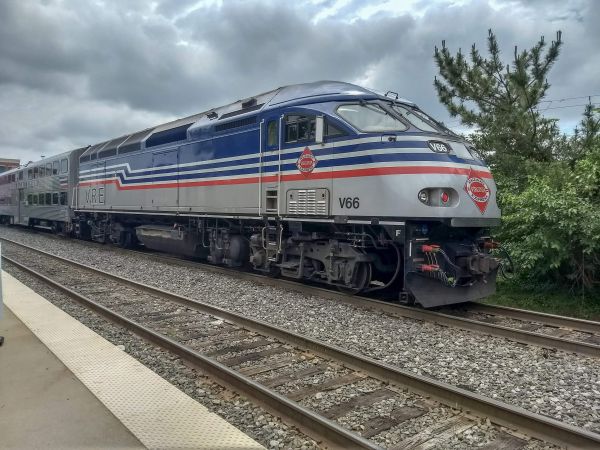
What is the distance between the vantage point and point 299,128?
29.9 ft

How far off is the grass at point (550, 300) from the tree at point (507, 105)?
2675 millimetres

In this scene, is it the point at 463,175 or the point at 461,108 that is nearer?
the point at 463,175

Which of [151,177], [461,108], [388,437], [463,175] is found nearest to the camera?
[388,437]

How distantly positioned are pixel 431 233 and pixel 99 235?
586 inches

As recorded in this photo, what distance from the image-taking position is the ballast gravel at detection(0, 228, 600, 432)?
452 centimetres

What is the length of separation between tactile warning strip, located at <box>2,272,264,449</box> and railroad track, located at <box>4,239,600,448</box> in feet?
1.90

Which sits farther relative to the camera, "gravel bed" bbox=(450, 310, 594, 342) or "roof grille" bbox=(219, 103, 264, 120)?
"roof grille" bbox=(219, 103, 264, 120)

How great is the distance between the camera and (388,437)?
379cm

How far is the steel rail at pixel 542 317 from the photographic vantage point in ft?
22.7

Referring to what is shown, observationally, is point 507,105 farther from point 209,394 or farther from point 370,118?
point 209,394

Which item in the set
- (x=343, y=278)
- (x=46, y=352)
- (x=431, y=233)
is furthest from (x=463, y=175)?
(x=46, y=352)

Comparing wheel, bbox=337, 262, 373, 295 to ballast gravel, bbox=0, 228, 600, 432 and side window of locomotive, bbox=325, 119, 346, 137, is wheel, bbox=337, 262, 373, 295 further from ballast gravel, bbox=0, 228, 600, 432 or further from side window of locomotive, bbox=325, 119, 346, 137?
side window of locomotive, bbox=325, 119, 346, 137

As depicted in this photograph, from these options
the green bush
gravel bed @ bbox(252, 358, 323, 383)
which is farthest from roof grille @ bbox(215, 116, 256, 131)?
gravel bed @ bbox(252, 358, 323, 383)

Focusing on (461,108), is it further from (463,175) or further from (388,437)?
(388,437)
